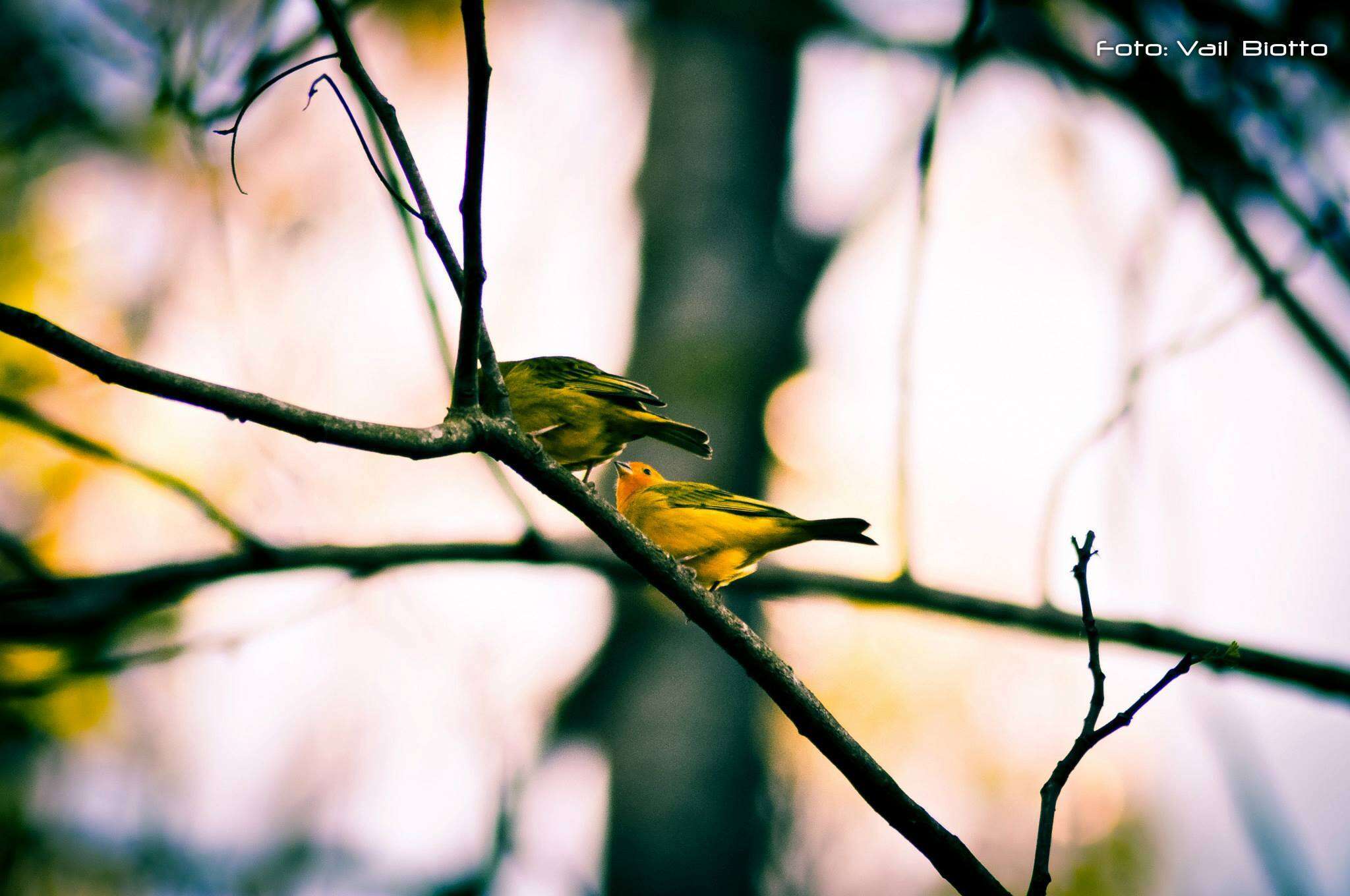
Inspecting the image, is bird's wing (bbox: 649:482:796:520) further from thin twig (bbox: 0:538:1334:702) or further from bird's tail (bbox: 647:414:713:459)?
thin twig (bbox: 0:538:1334:702)

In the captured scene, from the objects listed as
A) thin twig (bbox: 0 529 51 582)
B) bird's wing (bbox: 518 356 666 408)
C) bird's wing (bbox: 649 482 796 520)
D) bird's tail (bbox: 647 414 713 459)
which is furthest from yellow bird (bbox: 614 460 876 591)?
thin twig (bbox: 0 529 51 582)

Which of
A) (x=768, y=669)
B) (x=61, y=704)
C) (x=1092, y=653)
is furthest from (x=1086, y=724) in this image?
(x=61, y=704)

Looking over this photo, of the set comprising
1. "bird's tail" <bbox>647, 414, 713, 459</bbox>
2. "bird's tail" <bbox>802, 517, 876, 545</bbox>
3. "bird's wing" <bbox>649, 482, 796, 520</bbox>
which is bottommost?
"bird's tail" <bbox>802, 517, 876, 545</bbox>

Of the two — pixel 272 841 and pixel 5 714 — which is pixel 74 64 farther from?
pixel 272 841

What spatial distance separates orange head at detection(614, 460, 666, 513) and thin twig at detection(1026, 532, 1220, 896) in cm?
244

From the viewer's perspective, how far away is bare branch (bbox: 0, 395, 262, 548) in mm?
3336

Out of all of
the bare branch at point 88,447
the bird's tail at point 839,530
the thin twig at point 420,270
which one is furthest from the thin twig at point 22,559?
the bird's tail at point 839,530

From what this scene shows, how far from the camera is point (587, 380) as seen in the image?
3.66 m

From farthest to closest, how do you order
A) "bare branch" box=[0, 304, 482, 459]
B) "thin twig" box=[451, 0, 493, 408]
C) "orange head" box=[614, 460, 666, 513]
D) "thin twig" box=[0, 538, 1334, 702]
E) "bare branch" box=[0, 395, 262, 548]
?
"orange head" box=[614, 460, 666, 513] < "thin twig" box=[0, 538, 1334, 702] < "bare branch" box=[0, 395, 262, 548] < "thin twig" box=[451, 0, 493, 408] < "bare branch" box=[0, 304, 482, 459]

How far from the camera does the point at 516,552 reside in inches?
160

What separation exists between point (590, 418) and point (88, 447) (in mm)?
1732

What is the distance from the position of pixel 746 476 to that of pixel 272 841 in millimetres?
4190

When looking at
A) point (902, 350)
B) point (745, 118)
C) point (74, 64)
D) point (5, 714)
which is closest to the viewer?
point (902, 350)

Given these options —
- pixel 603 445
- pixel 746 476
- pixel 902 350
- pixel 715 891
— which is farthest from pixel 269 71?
pixel 715 891
